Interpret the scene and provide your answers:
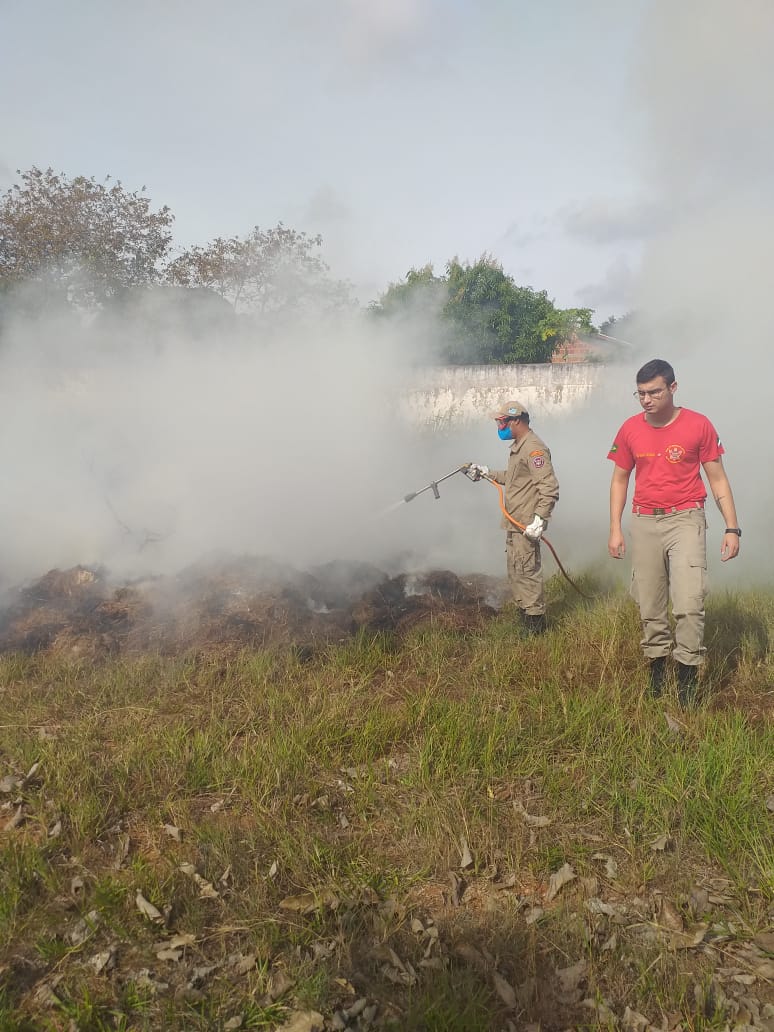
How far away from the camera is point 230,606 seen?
5.55 meters

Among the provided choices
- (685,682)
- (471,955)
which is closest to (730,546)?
(685,682)

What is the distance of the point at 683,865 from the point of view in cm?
267

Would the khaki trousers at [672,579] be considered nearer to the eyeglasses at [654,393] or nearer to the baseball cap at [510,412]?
the eyeglasses at [654,393]

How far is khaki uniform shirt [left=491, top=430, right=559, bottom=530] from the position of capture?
16.6 ft

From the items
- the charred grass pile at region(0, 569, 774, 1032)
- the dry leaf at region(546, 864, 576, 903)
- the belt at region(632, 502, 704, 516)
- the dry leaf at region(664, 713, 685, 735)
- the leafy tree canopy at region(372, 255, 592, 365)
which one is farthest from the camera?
the leafy tree canopy at region(372, 255, 592, 365)

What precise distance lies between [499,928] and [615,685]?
6.37 ft

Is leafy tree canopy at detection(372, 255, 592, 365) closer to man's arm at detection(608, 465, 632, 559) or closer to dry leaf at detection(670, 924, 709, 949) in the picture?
man's arm at detection(608, 465, 632, 559)

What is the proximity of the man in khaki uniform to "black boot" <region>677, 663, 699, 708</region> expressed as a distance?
132cm

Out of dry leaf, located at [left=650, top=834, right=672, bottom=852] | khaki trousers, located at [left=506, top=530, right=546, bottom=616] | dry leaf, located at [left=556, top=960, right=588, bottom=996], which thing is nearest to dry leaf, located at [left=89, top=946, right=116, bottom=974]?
dry leaf, located at [left=556, top=960, right=588, bottom=996]

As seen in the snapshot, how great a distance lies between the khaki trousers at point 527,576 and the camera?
5.14 metres

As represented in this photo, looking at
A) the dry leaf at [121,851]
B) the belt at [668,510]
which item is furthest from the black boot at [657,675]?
the dry leaf at [121,851]

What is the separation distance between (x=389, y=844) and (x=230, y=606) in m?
3.08

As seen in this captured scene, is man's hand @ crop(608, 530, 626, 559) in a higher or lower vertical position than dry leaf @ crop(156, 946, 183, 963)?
higher

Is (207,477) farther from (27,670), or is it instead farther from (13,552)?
(27,670)
